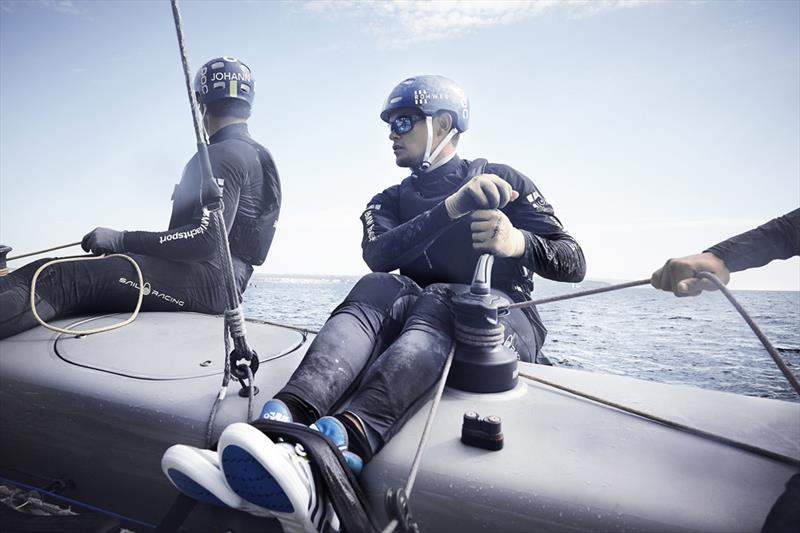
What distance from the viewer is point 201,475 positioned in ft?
3.17

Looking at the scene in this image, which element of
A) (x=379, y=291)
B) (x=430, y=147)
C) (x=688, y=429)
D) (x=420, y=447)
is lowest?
(x=688, y=429)

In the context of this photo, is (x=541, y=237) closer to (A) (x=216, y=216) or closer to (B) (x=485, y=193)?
(B) (x=485, y=193)

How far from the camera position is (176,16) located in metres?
1.26

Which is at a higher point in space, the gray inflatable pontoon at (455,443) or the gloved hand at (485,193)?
the gloved hand at (485,193)

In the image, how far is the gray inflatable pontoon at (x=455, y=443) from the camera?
967mm

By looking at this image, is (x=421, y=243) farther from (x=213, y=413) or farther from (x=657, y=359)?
(x=657, y=359)

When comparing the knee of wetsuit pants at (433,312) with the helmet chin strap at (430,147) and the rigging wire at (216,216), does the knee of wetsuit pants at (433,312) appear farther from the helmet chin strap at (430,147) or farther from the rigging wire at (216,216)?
the helmet chin strap at (430,147)

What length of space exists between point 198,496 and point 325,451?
0.37 m

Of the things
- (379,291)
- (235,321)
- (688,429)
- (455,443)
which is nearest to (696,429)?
(688,429)

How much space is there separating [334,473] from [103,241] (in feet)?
7.54

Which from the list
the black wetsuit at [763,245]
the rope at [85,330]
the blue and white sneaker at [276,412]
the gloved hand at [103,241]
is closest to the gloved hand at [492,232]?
the black wetsuit at [763,245]

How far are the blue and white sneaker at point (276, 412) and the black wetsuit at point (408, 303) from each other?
45 millimetres

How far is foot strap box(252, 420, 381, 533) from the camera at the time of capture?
3.10ft

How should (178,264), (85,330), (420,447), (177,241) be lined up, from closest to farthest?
(420,447)
(85,330)
(177,241)
(178,264)
